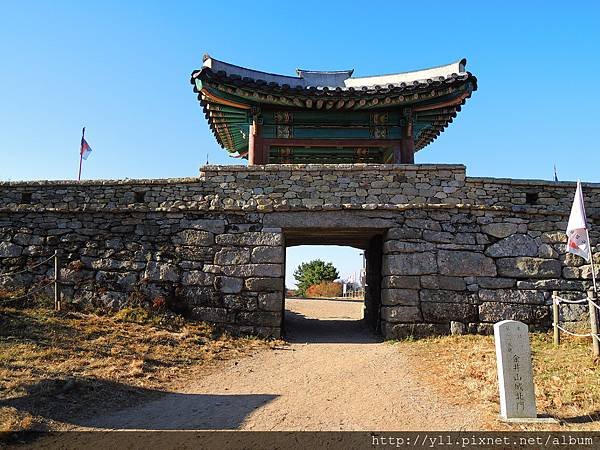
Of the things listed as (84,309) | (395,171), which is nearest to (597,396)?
(395,171)

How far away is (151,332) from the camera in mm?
7594

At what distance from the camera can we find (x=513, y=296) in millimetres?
8227

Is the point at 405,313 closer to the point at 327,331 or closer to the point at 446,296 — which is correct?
the point at 446,296

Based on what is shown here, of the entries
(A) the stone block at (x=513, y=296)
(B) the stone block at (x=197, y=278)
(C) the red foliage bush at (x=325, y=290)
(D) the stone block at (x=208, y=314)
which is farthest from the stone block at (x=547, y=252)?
(C) the red foliage bush at (x=325, y=290)

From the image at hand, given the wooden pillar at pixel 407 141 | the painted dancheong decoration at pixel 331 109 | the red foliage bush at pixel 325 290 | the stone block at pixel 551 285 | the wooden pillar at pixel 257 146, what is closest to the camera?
the stone block at pixel 551 285

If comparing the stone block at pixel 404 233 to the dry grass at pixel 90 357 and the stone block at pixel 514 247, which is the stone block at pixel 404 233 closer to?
the stone block at pixel 514 247

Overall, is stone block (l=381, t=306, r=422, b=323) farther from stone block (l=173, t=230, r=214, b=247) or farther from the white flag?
stone block (l=173, t=230, r=214, b=247)

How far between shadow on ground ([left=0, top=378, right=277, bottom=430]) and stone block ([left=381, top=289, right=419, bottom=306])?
372 centimetres

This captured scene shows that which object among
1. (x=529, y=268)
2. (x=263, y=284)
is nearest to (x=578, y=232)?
(x=529, y=268)

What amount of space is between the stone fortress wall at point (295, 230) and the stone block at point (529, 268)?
21mm

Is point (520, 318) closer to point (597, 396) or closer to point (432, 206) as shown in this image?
point (432, 206)

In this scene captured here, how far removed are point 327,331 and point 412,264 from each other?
3.08m

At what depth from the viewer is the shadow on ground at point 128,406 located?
4.39 metres

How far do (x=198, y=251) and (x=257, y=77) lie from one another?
462 centimetres
